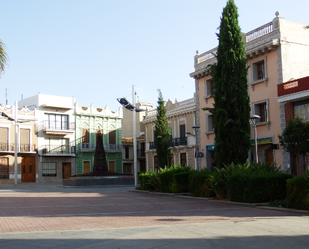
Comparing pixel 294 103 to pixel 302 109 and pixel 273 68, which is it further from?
pixel 273 68

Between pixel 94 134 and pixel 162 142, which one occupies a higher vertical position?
pixel 94 134

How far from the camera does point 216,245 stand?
7.30 metres

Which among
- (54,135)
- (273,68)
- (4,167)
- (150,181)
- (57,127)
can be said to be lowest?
(150,181)

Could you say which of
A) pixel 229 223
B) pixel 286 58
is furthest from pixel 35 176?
pixel 229 223

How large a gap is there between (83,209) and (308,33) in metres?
22.3

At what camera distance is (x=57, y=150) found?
49719 millimetres

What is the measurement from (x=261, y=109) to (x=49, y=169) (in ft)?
95.3

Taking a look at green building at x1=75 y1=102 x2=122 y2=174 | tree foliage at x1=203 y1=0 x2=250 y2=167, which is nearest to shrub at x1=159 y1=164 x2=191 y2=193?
tree foliage at x1=203 y1=0 x2=250 y2=167

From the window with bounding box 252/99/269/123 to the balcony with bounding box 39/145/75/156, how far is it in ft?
91.1

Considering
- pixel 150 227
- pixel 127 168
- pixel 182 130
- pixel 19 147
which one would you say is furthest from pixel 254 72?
pixel 127 168

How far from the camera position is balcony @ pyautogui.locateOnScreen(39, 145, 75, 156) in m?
48.4

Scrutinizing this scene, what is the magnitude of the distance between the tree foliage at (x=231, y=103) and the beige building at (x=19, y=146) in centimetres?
3025

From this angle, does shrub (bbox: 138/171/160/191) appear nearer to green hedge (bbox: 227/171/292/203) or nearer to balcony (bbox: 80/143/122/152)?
green hedge (bbox: 227/171/292/203)

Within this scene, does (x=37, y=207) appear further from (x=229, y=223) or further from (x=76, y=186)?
(x=76, y=186)
